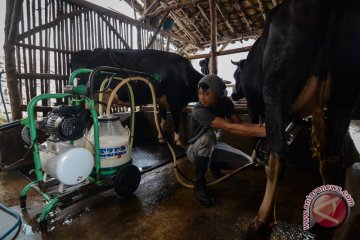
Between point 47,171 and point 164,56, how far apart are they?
3.17 m

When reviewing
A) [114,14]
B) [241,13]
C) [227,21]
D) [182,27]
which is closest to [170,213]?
[114,14]

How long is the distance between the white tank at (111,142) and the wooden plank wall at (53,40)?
2.52 metres

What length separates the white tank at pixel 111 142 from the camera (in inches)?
91.6

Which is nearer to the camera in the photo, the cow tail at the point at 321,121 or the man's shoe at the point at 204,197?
the cow tail at the point at 321,121

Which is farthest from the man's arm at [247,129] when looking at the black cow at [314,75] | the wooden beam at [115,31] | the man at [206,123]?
the wooden beam at [115,31]

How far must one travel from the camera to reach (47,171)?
2.02 m

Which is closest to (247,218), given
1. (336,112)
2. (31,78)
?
(336,112)

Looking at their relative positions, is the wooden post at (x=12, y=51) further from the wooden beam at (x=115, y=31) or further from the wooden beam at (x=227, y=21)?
the wooden beam at (x=227, y=21)

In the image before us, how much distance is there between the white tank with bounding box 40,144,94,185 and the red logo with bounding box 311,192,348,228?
70.5 inches

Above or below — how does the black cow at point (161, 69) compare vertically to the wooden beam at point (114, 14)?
below

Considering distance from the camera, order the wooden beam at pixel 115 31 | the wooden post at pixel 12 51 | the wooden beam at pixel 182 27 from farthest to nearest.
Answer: the wooden beam at pixel 182 27 → the wooden beam at pixel 115 31 → the wooden post at pixel 12 51

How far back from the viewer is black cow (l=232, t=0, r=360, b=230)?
1.50m

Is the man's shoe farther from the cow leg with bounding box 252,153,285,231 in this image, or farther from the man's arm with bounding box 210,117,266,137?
the man's arm with bounding box 210,117,266,137

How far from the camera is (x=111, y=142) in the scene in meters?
Result: 2.34
